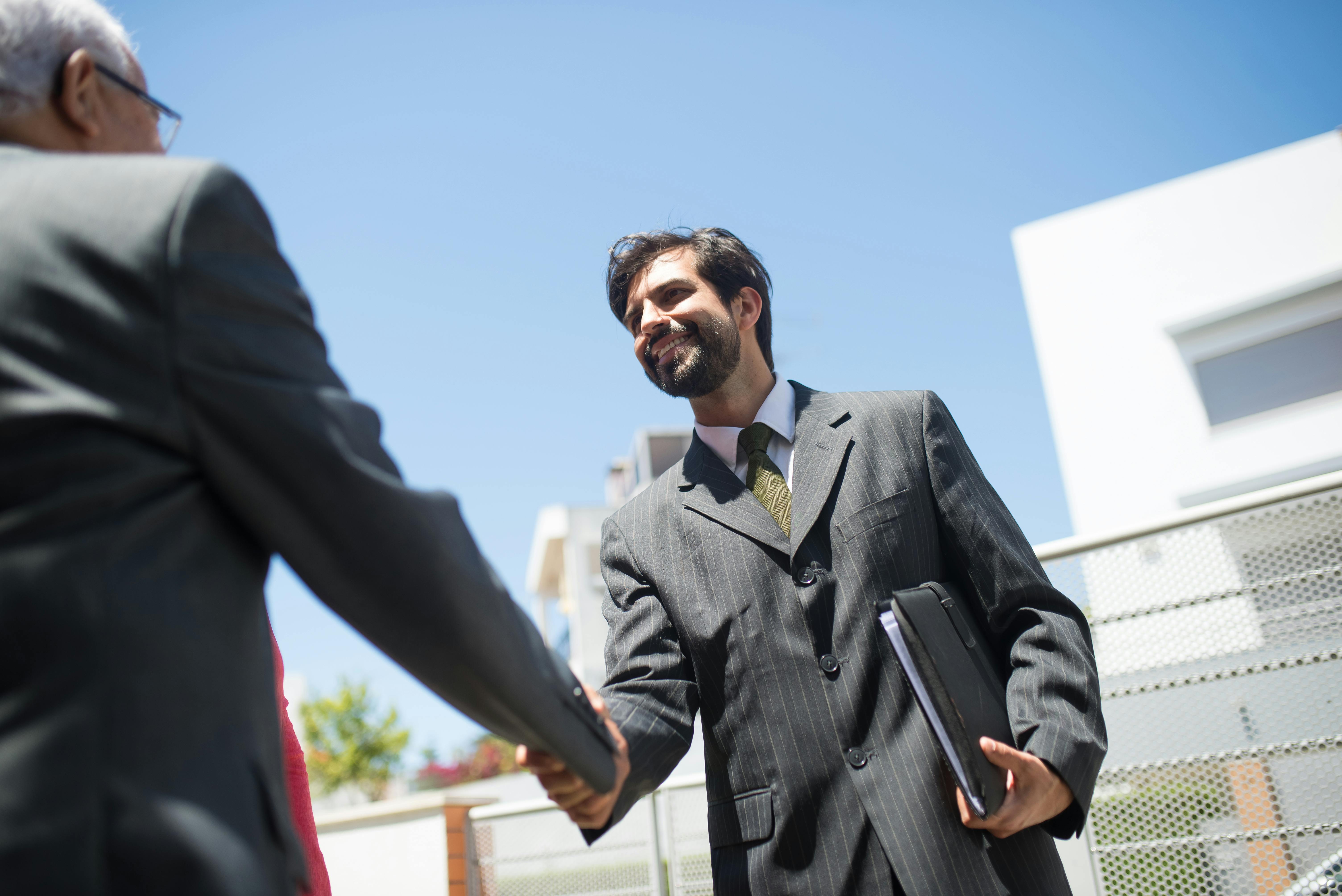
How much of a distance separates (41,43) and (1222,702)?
3.40 m

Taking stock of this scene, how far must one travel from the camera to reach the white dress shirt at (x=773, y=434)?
2502mm

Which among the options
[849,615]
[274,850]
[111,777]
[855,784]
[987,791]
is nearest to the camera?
[111,777]

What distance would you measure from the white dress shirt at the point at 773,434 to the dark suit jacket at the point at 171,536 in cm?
142

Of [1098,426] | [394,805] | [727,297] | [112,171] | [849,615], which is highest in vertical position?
[1098,426]

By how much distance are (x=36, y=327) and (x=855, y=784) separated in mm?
1626

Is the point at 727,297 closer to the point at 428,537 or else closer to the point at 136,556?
the point at 428,537

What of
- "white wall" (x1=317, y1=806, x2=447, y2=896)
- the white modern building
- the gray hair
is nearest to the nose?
the gray hair

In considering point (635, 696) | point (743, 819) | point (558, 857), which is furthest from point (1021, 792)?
point (558, 857)

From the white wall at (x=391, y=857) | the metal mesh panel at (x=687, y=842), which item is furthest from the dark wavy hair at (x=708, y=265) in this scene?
the white wall at (x=391, y=857)

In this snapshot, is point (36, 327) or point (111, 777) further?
point (36, 327)

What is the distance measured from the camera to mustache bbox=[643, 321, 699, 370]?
2.82 metres

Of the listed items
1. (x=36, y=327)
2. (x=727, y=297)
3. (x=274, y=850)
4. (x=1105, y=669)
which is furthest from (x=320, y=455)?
(x=1105, y=669)

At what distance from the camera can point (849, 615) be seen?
2.05 m

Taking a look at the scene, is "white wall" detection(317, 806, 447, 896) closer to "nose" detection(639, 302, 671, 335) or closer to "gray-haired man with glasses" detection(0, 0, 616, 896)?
"nose" detection(639, 302, 671, 335)
